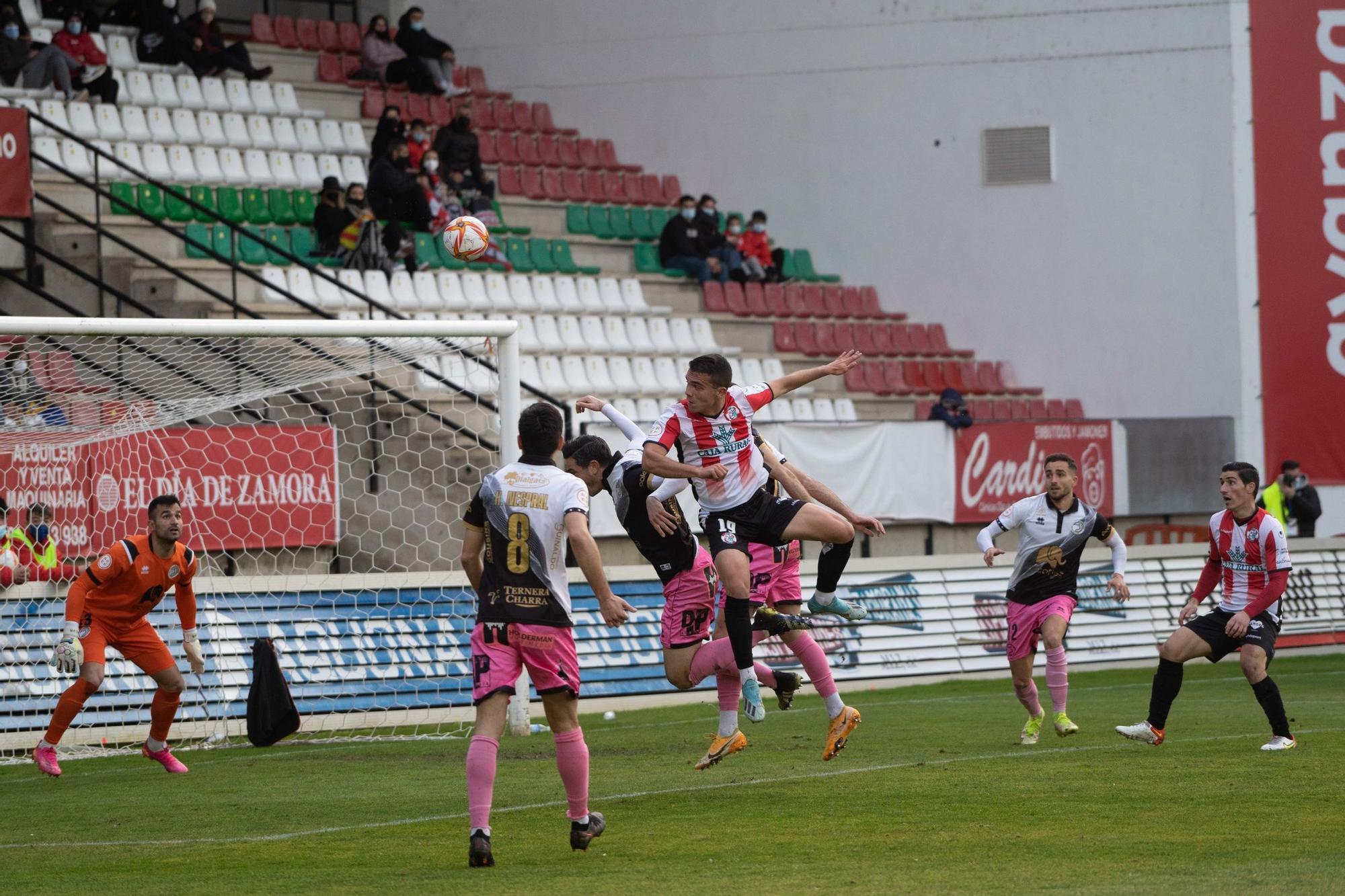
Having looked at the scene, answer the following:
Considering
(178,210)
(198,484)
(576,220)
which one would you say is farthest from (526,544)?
(576,220)

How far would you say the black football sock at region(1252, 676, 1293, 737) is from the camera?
1069 centimetres

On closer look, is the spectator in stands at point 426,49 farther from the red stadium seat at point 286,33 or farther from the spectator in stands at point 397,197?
the spectator in stands at point 397,197

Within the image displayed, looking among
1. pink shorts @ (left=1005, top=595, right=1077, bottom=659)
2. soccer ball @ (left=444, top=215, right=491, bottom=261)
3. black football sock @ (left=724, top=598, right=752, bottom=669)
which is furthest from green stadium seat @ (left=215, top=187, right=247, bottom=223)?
black football sock @ (left=724, top=598, right=752, bottom=669)

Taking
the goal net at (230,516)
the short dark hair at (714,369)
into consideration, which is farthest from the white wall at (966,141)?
the short dark hair at (714,369)

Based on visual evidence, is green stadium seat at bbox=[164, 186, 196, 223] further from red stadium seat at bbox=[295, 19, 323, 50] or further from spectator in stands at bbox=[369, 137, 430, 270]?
red stadium seat at bbox=[295, 19, 323, 50]

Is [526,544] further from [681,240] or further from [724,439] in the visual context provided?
[681,240]

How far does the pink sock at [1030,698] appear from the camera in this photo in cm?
1162

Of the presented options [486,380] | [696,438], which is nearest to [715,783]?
[696,438]

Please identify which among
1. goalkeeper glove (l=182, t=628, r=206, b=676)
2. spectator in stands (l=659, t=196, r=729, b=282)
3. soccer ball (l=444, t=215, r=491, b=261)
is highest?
spectator in stands (l=659, t=196, r=729, b=282)

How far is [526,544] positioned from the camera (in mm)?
7539

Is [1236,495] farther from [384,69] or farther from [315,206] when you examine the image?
[384,69]

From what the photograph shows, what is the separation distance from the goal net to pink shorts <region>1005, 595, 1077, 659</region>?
3960 mm

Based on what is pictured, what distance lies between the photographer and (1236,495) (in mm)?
11102

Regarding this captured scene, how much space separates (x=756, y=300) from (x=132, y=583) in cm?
1441
